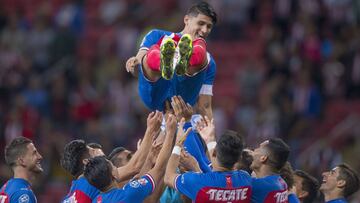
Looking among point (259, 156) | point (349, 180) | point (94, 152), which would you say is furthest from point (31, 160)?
point (349, 180)

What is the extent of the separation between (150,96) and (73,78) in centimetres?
942

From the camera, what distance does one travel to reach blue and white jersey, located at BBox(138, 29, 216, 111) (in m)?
11.9

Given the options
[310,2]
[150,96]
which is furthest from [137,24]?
[150,96]

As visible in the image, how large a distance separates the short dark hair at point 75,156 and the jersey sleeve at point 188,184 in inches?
45.0

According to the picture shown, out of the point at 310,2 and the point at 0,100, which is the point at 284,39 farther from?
the point at 0,100

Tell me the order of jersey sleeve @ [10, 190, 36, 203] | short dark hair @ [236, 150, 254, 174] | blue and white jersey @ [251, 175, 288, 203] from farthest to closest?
short dark hair @ [236, 150, 254, 174]
jersey sleeve @ [10, 190, 36, 203]
blue and white jersey @ [251, 175, 288, 203]

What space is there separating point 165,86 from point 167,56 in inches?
27.2

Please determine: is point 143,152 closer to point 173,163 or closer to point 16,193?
point 173,163

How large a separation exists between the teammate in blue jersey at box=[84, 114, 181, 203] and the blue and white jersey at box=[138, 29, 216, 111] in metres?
0.53

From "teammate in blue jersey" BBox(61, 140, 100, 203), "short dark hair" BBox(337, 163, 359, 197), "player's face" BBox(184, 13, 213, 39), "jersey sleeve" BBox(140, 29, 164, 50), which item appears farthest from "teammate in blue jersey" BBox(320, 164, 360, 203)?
"teammate in blue jersey" BBox(61, 140, 100, 203)

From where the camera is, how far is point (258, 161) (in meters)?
11.7

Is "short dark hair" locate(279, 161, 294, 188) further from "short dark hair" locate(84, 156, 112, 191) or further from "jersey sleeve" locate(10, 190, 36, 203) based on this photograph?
"jersey sleeve" locate(10, 190, 36, 203)

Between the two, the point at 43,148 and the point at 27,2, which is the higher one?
the point at 27,2

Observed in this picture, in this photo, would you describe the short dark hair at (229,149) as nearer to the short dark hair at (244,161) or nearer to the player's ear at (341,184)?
the short dark hair at (244,161)
